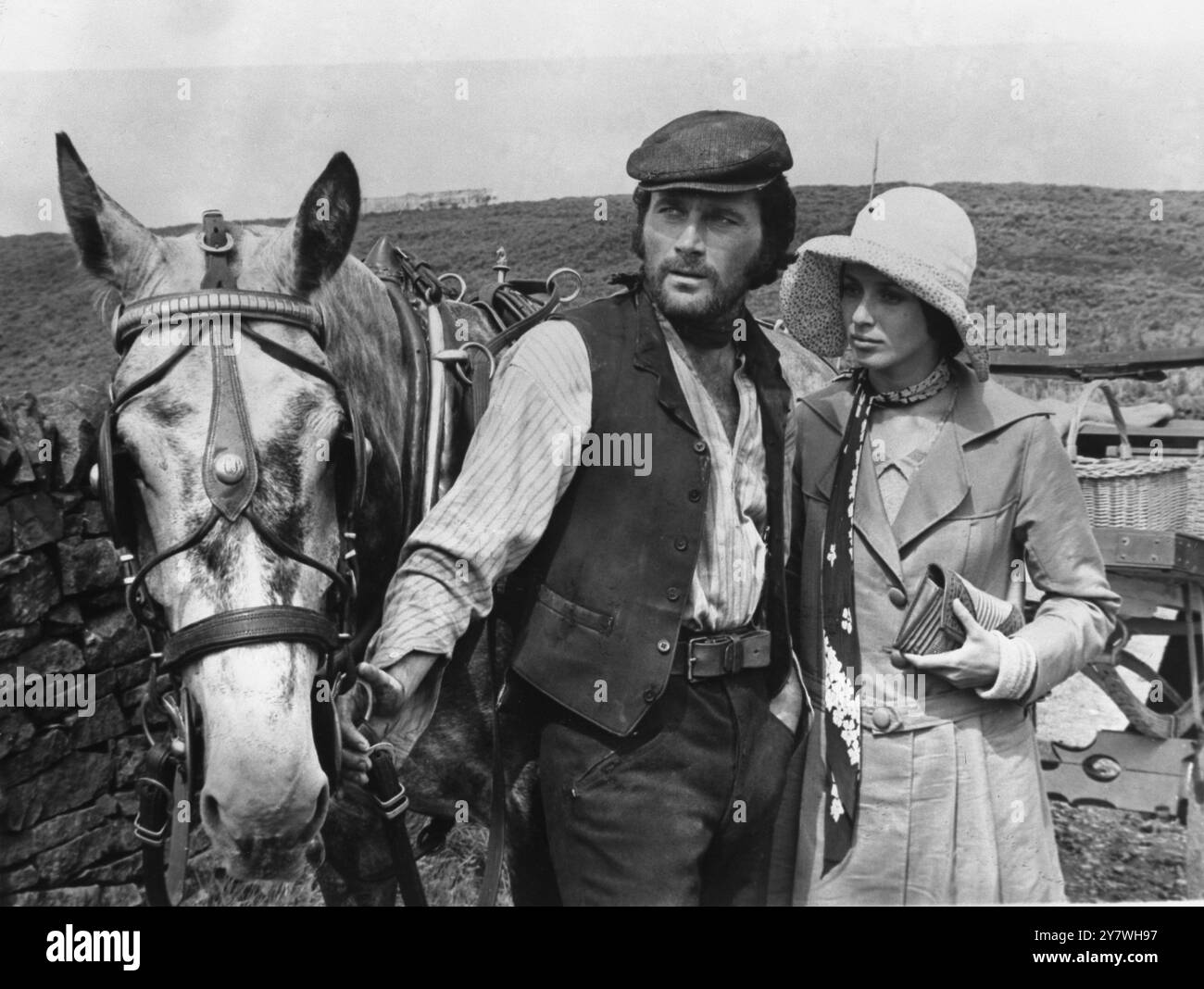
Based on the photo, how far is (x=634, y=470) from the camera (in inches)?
87.0

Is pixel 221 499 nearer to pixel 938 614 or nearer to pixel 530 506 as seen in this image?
pixel 530 506

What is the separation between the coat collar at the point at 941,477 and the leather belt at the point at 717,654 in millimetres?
345

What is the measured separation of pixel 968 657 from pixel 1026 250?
18.6 m

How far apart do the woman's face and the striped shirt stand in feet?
0.99

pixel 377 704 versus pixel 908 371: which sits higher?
pixel 908 371

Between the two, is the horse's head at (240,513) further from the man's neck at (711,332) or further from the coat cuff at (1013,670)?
the coat cuff at (1013,670)

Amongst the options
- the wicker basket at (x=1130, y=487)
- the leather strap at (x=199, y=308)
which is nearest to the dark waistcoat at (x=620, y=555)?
the leather strap at (x=199, y=308)

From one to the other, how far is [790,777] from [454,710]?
865mm

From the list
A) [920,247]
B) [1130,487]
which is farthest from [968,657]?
[1130,487]

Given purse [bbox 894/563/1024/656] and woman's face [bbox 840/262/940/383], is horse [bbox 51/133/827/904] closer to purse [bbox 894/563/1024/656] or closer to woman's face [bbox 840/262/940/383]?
purse [bbox 894/563/1024/656]

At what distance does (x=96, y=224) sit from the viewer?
2.08 metres

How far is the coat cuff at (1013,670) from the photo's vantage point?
6.96ft
